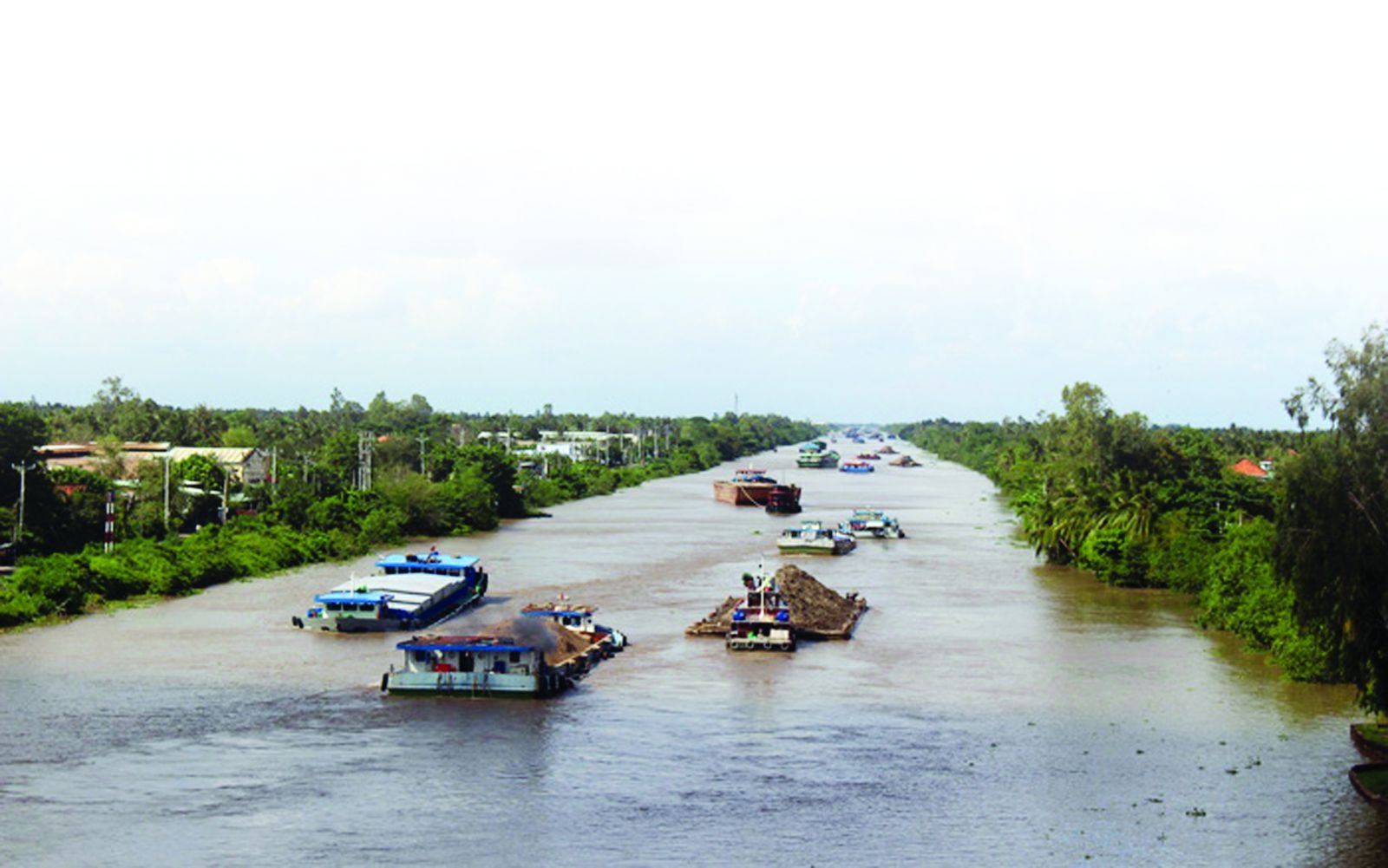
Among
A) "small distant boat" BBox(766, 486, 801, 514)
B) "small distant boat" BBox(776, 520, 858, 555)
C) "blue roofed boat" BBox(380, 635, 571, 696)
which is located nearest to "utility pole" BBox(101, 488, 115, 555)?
"blue roofed boat" BBox(380, 635, 571, 696)

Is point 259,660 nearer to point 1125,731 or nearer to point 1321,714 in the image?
point 1125,731

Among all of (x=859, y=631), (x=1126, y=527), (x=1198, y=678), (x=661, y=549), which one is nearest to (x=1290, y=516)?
(x=1198, y=678)

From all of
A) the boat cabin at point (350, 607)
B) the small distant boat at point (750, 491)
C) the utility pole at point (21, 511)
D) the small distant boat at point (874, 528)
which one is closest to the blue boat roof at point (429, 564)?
the boat cabin at point (350, 607)

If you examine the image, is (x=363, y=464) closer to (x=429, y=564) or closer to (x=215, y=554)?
(x=215, y=554)

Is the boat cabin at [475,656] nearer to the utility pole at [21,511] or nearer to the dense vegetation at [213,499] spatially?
the dense vegetation at [213,499]

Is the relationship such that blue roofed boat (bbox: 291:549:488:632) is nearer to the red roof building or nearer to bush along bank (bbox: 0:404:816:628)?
bush along bank (bbox: 0:404:816:628)
